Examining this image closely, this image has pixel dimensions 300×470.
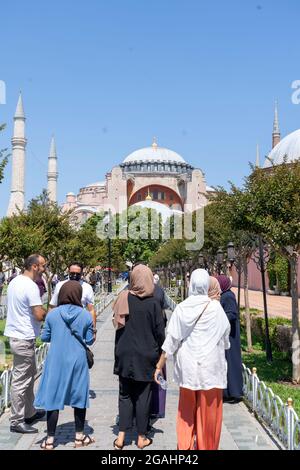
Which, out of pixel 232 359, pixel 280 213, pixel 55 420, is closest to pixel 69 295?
pixel 55 420

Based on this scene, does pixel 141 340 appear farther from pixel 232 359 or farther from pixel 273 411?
pixel 232 359

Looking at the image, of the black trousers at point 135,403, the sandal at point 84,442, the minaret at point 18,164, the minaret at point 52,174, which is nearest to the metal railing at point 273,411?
the black trousers at point 135,403

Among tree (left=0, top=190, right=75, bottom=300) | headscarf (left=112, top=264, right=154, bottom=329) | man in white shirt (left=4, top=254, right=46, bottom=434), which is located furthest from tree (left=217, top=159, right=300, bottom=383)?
tree (left=0, top=190, right=75, bottom=300)

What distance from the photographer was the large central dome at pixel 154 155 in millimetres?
98500

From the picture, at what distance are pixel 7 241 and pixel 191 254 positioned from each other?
1586 cm

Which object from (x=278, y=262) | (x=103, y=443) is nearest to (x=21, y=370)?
(x=103, y=443)

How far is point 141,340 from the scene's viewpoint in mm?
5086

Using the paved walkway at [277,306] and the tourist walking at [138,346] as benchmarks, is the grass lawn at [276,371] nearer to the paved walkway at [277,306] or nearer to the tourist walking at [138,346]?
the tourist walking at [138,346]

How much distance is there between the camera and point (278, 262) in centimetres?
3150

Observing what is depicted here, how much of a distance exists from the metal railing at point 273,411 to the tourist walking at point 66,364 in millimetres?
1826

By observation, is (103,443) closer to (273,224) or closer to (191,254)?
(273,224)

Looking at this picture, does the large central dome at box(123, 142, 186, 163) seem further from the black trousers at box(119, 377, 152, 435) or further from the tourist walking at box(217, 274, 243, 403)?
the black trousers at box(119, 377, 152, 435)

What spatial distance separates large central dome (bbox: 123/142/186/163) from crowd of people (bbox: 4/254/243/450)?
303ft
